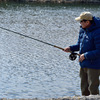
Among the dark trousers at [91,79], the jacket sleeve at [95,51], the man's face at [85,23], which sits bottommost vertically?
the dark trousers at [91,79]

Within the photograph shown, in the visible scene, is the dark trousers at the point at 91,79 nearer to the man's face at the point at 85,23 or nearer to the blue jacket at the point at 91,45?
the blue jacket at the point at 91,45

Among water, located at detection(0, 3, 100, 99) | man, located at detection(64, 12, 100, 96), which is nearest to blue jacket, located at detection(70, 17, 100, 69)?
man, located at detection(64, 12, 100, 96)

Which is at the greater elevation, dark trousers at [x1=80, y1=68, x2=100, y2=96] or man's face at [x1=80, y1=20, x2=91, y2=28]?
man's face at [x1=80, y1=20, x2=91, y2=28]

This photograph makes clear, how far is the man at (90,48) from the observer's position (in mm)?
6770

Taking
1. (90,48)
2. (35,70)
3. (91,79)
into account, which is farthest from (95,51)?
(35,70)

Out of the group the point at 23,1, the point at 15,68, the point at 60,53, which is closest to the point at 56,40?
the point at 60,53

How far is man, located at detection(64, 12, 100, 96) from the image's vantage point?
6.77m

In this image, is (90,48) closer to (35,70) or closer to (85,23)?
(85,23)

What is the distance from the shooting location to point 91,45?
686 centimetres

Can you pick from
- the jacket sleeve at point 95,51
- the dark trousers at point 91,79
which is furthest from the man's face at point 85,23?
the dark trousers at point 91,79

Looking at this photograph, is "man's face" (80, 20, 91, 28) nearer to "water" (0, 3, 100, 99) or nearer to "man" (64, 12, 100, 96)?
"man" (64, 12, 100, 96)

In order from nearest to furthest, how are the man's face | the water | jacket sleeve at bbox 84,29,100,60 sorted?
jacket sleeve at bbox 84,29,100,60 < the man's face < the water

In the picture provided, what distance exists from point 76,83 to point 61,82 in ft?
1.60

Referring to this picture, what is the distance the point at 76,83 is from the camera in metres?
11.3
